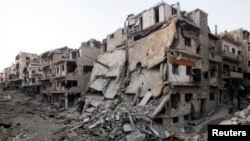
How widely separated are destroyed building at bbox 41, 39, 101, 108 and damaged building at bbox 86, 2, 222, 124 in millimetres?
7896

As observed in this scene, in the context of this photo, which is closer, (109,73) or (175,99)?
(175,99)

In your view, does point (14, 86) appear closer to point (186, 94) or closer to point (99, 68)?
point (99, 68)

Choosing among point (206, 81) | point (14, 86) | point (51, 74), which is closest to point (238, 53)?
point (206, 81)

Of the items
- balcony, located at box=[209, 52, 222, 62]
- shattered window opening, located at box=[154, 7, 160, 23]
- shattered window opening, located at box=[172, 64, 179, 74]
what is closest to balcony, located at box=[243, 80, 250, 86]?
balcony, located at box=[209, 52, 222, 62]

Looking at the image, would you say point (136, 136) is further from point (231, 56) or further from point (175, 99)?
point (231, 56)

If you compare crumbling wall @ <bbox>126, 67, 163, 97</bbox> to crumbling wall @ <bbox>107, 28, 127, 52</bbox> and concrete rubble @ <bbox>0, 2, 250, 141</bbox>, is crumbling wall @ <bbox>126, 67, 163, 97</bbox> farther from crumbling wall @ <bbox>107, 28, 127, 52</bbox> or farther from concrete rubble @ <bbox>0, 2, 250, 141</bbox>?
crumbling wall @ <bbox>107, 28, 127, 52</bbox>

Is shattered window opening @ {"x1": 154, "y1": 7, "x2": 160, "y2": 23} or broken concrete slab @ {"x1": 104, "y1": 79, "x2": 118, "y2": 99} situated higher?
shattered window opening @ {"x1": 154, "y1": 7, "x2": 160, "y2": 23}

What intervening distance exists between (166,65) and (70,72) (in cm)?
2170

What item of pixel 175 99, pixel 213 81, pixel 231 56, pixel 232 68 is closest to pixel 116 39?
pixel 175 99

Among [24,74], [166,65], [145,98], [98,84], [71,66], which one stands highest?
[71,66]

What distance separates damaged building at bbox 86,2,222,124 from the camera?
76.4 ft

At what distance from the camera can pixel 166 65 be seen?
23125mm

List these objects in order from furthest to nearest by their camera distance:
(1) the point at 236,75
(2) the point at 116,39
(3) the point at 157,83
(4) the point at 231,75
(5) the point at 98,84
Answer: (1) the point at 236,75 → (4) the point at 231,75 → (2) the point at 116,39 → (5) the point at 98,84 → (3) the point at 157,83

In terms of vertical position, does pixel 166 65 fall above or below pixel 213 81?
above
